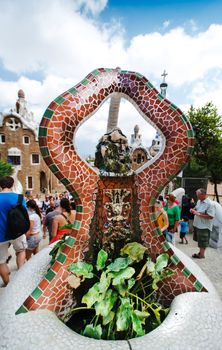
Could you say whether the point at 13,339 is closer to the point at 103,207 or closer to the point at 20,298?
the point at 20,298

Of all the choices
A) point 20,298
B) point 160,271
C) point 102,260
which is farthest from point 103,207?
point 20,298

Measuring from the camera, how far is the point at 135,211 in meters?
2.39

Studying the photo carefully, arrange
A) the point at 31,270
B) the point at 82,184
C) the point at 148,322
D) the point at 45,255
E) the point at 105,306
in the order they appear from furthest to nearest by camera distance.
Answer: the point at 45,255 < the point at 31,270 < the point at 82,184 < the point at 148,322 < the point at 105,306

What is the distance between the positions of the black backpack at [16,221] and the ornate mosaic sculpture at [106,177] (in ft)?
3.90

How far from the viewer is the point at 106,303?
6.16ft

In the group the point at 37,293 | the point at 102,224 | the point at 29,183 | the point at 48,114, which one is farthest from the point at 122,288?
the point at 29,183

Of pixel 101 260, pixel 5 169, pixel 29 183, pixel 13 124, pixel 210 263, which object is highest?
pixel 13 124

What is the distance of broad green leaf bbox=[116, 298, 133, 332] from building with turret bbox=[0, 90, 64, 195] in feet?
67.1

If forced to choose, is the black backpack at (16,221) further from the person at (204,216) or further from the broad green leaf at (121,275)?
the person at (204,216)

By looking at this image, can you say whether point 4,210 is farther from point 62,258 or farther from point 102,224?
point 102,224

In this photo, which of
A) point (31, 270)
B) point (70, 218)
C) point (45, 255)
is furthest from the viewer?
point (70, 218)

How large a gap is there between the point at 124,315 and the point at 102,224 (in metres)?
0.78

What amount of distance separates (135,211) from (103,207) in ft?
1.09

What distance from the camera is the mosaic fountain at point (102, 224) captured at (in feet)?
5.63
